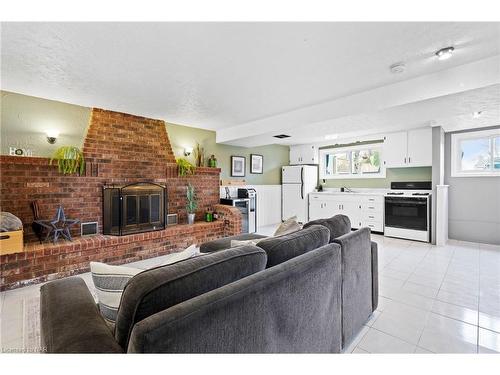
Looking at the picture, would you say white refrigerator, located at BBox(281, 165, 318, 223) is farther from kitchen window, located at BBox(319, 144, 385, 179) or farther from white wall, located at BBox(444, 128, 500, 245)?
white wall, located at BBox(444, 128, 500, 245)

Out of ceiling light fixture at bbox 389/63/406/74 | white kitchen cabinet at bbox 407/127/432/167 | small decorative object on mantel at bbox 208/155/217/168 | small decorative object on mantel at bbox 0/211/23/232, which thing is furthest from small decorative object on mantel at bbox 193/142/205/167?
white kitchen cabinet at bbox 407/127/432/167

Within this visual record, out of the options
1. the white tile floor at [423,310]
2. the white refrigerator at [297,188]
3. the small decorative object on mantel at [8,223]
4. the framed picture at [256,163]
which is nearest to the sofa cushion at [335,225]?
the white tile floor at [423,310]

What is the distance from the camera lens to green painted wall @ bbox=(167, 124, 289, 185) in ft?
15.7

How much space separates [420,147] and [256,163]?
3518 mm

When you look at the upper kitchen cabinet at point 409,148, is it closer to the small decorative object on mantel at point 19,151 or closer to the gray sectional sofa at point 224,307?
the gray sectional sofa at point 224,307

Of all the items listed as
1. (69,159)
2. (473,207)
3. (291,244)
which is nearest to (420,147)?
(473,207)

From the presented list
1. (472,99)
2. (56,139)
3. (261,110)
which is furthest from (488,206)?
(56,139)

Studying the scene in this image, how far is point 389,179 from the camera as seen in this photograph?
220 inches

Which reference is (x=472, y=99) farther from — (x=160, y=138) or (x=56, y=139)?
(x=56, y=139)

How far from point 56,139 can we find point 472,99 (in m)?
5.23

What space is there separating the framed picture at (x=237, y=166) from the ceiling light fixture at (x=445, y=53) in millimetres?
4143
